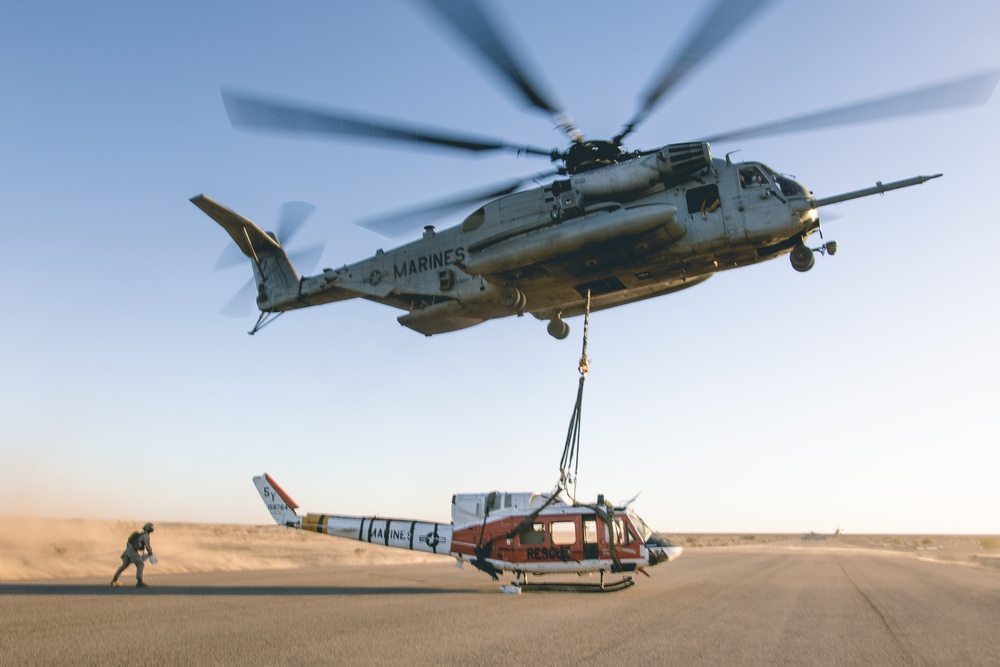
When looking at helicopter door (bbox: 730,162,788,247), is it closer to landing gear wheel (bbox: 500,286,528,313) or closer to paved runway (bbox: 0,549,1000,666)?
landing gear wheel (bbox: 500,286,528,313)

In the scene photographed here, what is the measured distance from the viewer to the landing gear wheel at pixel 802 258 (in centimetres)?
1462

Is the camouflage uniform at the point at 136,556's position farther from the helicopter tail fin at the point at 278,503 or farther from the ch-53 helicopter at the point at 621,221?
the ch-53 helicopter at the point at 621,221

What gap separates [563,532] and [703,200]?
838 centimetres

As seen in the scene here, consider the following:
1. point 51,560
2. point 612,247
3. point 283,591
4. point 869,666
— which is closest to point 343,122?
point 612,247

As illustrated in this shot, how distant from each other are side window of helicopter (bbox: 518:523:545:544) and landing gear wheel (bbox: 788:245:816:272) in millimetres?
8405

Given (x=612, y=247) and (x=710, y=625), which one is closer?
(x=710, y=625)

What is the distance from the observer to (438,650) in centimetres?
727

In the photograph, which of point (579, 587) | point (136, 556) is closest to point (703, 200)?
point (579, 587)

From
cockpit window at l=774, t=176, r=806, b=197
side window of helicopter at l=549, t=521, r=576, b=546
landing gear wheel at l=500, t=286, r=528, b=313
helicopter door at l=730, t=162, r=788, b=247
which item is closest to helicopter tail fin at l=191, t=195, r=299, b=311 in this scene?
landing gear wheel at l=500, t=286, r=528, b=313

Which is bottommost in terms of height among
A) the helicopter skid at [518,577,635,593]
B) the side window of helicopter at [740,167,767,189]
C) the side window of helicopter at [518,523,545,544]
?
the helicopter skid at [518,577,635,593]

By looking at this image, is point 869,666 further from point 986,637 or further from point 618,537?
point 618,537

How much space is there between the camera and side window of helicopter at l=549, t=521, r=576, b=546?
14320 mm

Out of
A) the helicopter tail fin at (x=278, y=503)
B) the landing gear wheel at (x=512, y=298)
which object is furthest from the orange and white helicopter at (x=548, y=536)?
the helicopter tail fin at (x=278, y=503)

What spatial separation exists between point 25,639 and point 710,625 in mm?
9138
